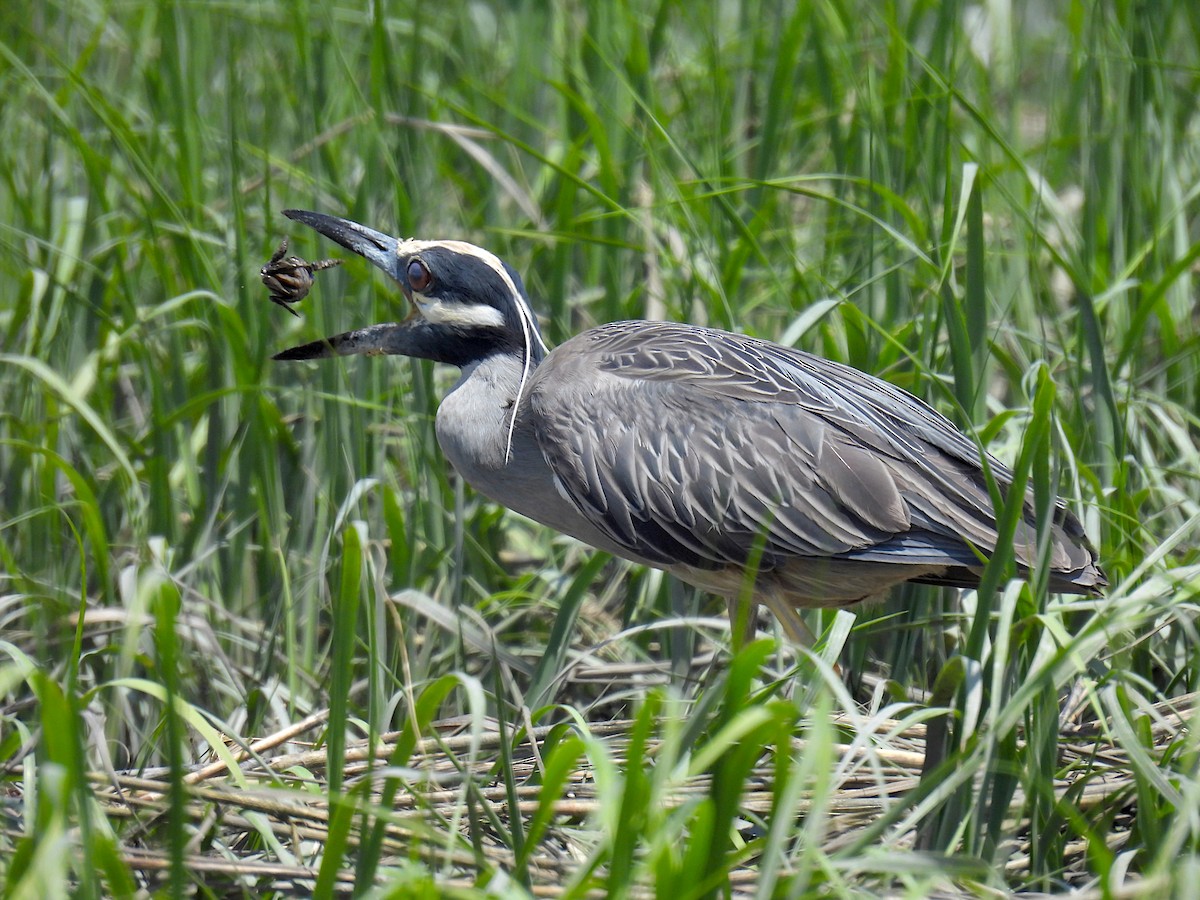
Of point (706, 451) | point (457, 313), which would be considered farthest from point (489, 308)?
point (706, 451)

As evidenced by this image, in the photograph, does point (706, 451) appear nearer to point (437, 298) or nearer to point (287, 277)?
point (437, 298)

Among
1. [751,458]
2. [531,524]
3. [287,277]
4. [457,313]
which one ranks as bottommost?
[531,524]

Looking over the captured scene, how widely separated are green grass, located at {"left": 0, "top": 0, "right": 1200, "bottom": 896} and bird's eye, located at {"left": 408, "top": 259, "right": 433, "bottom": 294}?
27cm

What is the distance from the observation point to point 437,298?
4.00 meters

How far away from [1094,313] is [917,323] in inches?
23.8

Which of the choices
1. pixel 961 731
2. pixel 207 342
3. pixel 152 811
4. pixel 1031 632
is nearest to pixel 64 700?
pixel 152 811

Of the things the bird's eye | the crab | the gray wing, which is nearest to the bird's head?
the bird's eye

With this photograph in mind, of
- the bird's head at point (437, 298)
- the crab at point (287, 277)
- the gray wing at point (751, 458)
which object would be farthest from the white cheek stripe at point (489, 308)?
the crab at point (287, 277)

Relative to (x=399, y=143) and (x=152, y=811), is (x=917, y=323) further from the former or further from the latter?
(x=152, y=811)

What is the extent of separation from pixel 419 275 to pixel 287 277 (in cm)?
39

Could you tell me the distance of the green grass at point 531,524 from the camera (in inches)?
97.0

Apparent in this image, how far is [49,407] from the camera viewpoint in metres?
4.45

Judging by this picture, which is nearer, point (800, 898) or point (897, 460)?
point (800, 898)

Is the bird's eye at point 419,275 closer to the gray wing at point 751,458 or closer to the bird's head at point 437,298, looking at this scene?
the bird's head at point 437,298
